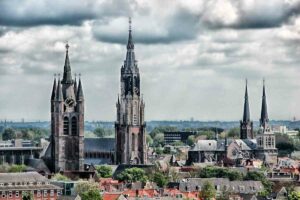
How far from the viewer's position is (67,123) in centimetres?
14862

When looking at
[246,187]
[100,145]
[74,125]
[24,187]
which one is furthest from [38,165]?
[24,187]

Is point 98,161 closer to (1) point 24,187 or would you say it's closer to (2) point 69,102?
(2) point 69,102

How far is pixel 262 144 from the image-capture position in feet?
637

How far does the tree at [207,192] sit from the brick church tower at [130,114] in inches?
1776

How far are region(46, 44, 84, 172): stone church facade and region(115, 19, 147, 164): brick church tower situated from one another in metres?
16.7

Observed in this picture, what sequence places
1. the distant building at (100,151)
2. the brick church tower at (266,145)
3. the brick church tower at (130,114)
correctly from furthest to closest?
the brick church tower at (266,145)
the distant building at (100,151)
the brick church tower at (130,114)

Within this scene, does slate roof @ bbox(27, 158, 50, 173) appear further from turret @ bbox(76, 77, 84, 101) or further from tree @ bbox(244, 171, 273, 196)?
tree @ bbox(244, 171, 273, 196)

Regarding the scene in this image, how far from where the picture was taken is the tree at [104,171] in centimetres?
14971

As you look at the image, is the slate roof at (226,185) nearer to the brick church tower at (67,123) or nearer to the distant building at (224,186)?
the distant building at (224,186)

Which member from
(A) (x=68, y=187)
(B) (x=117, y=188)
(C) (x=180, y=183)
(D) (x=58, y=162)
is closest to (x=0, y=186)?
(A) (x=68, y=187)

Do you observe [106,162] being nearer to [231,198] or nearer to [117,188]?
[117,188]

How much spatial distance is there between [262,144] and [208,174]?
53629 millimetres

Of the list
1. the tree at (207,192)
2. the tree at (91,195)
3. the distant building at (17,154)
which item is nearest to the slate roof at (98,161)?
the distant building at (17,154)

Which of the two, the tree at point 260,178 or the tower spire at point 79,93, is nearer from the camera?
the tree at point 260,178
